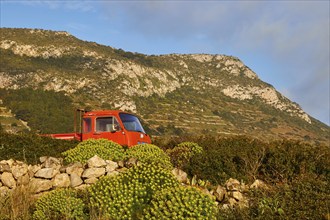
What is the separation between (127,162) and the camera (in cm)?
1122

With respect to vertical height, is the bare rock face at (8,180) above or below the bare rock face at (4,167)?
below

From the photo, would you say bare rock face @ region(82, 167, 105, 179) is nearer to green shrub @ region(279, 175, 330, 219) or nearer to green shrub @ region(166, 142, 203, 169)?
green shrub @ region(166, 142, 203, 169)

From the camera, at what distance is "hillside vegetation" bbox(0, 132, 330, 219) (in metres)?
7.57

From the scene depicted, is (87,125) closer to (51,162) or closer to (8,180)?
(51,162)

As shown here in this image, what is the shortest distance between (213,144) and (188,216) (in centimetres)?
950

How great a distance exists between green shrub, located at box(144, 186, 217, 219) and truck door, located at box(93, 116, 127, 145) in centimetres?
841

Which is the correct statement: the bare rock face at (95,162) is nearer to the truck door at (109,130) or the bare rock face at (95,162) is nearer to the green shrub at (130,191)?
the green shrub at (130,191)

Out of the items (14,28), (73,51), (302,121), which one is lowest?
(302,121)

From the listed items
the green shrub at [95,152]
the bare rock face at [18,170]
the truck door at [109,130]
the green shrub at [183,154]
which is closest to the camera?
the bare rock face at [18,170]

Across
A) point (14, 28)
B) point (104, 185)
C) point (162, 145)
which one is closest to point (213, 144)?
point (162, 145)

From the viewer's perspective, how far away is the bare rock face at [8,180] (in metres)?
10.8

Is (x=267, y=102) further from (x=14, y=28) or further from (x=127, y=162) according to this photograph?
(x=127, y=162)

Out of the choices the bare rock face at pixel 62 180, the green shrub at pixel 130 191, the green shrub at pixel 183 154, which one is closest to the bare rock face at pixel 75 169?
the bare rock face at pixel 62 180

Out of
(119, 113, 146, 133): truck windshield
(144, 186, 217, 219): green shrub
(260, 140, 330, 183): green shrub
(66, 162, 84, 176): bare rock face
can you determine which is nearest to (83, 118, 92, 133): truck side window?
(119, 113, 146, 133): truck windshield
